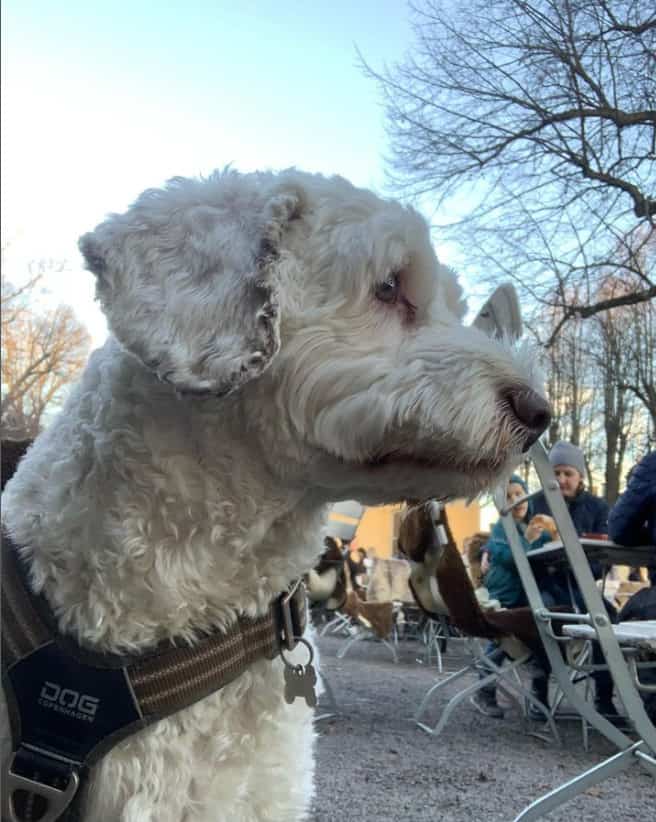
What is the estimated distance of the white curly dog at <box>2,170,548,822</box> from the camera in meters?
1.00

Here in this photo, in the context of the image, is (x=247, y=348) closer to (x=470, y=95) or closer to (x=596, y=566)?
(x=470, y=95)

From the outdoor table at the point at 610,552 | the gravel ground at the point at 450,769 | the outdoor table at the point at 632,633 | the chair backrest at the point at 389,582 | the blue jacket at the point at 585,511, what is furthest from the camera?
the chair backrest at the point at 389,582

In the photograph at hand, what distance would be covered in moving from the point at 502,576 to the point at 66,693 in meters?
3.54

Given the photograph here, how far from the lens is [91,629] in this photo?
3.36ft

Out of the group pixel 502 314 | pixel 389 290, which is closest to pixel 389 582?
pixel 502 314

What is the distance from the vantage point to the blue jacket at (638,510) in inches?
91.3

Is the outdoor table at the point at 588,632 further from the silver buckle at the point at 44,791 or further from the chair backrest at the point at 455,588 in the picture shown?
the silver buckle at the point at 44,791

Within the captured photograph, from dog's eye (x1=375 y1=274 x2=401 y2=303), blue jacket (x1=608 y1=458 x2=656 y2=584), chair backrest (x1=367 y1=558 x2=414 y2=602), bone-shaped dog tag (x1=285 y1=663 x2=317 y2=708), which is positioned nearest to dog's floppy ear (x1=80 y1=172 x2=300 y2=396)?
dog's eye (x1=375 y1=274 x2=401 y2=303)

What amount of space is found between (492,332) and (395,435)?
0.39 meters

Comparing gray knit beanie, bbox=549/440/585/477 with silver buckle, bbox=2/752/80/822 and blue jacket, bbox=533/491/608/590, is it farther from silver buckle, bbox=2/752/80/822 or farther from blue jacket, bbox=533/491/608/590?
silver buckle, bbox=2/752/80/822

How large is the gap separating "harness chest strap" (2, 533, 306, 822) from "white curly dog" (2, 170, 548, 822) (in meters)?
0.02

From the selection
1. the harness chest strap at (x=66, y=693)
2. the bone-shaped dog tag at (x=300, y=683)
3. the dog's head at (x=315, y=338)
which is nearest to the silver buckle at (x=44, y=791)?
the harness chest strap at (x=66, y=693)

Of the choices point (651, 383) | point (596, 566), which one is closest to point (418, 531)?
point (596, 566)

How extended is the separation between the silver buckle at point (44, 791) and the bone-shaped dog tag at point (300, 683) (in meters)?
0.29
